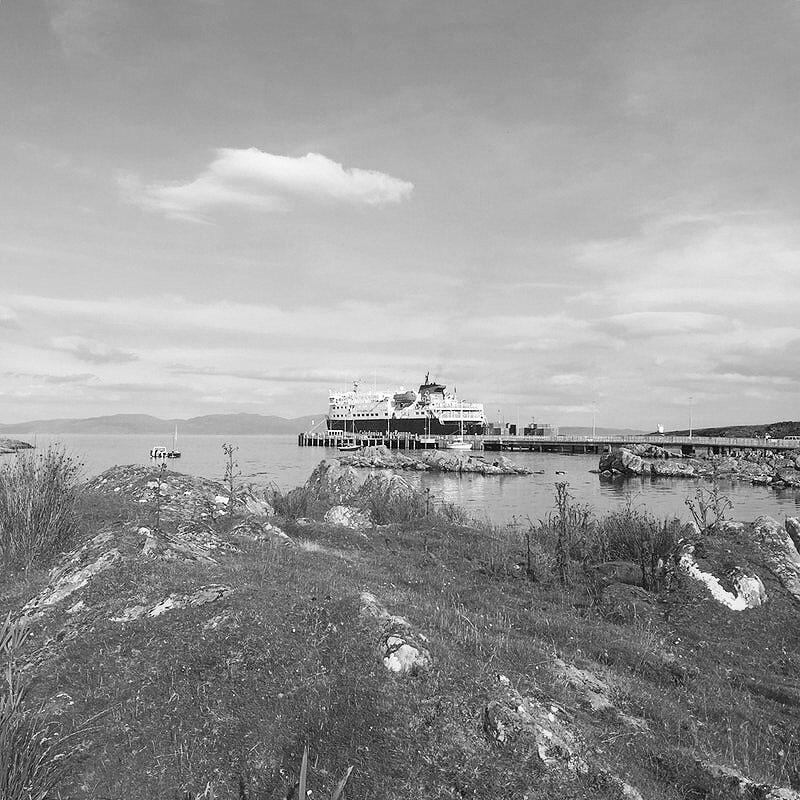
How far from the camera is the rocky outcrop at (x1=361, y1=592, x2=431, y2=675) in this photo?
553cm

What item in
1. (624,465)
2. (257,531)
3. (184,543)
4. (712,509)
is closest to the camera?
(184,543)

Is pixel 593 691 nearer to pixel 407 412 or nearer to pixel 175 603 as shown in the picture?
pixel 175 603

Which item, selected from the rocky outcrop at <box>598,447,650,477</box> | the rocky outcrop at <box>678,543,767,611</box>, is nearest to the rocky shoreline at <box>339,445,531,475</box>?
the rocky outcrop at <box>598,447,650,477</box>

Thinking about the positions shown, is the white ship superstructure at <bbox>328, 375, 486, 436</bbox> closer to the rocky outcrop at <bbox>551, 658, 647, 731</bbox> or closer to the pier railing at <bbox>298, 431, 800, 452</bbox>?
the pier railing at <bbox>298, 431, 800, 452</bbox>

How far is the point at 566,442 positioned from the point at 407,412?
3839cm

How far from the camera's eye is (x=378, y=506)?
19344 mm

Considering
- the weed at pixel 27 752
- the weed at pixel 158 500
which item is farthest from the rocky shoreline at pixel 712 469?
the weed at pixel 27 752

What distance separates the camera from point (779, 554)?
11.7m

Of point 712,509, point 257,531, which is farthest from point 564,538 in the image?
point 712,509

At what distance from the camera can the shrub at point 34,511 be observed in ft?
34.6

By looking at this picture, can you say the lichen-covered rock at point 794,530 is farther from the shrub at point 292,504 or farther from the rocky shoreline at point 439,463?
the rocky shoreline at point 439,463

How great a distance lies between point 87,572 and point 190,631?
2748 millimetres

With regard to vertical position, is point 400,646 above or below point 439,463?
above

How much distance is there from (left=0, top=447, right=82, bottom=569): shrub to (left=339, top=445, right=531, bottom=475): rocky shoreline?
184ft
